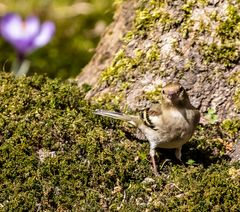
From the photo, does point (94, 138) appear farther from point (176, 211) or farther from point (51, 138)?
point (176, 211)

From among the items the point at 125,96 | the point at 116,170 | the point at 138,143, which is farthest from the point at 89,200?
the point at 125,96

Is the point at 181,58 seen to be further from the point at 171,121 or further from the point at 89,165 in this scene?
the point at 89,165

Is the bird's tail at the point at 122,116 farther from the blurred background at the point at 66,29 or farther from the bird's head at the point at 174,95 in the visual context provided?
the blurred background at the point at 66,29

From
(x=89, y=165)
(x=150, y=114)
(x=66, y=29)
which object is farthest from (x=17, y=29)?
(x=89, y=165)

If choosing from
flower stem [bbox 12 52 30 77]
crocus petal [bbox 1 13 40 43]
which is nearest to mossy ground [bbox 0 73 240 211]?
flower stem [bbox 12 52 30 77]

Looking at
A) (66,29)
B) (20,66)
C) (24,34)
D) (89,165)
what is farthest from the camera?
(66,29)

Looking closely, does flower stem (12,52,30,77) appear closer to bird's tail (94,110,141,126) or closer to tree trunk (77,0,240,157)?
tree trunk (77,0,240,157)

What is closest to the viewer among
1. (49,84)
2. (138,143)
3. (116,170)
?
(116,170)
